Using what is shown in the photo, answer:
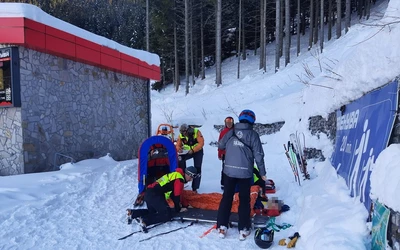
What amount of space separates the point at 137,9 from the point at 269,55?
1163 centimetres

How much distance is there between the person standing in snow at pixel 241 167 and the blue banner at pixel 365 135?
114 cm

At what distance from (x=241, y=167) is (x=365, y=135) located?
154 centimetres

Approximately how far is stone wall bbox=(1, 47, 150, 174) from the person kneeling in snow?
12.8 feet

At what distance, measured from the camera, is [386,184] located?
2785 millimetres

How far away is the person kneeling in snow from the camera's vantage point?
4.84 meters

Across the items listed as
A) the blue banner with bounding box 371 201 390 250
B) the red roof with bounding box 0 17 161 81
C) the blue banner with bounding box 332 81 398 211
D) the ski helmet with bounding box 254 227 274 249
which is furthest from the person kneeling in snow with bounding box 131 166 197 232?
the red roof with bounding box 0 17 161 81

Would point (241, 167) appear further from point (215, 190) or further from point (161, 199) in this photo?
point (215, 190)

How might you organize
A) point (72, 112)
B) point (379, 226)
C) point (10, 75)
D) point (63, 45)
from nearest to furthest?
point (379, 226) → point (10, 75) → point (63, 45) → point (72, 112)

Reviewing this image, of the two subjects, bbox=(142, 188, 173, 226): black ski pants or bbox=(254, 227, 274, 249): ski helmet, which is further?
bbox=(142, 188, 173, 226): black ski pants

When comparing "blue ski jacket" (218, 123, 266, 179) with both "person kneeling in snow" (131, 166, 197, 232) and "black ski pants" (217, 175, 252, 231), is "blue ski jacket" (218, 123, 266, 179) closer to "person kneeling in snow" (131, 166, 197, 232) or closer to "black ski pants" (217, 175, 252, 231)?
"black ski pants" (217, 175, 252, 231)

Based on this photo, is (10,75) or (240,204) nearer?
(240,204)

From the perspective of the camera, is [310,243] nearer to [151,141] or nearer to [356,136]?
[356,136]

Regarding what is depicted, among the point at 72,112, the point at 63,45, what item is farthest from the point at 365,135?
the point at 72,112

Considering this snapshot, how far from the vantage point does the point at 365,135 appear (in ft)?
13.6
